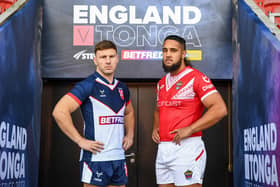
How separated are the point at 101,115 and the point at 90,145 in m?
0.25

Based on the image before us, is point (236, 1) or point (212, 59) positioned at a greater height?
point (236, 1)

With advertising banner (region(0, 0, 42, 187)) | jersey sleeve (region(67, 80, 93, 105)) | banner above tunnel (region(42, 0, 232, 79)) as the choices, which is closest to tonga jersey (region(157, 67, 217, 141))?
jersey sleeve (region(67, 80, 93, 105))

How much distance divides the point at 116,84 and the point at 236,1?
212 centimetres

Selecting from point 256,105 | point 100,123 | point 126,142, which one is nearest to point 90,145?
point 100,123

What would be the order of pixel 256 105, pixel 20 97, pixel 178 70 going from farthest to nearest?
pixel 20 97 → pixel 256 105 → pixel 178 70

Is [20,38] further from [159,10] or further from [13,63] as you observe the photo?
[159,10]

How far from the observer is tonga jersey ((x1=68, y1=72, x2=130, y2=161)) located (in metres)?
3.13

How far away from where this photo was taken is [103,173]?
3066 millimetres

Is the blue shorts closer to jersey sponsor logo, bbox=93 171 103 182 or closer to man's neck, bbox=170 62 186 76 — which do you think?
jersey sponsor logo, bbox=93 171 103 182

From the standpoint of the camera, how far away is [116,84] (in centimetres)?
334

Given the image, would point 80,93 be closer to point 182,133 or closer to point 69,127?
point 69,127

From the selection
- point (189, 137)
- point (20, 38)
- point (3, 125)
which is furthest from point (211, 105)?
point (20, 38)

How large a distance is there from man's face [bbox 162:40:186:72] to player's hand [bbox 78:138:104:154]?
0.83 m

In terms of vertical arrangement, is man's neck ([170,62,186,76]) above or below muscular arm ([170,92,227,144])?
above
